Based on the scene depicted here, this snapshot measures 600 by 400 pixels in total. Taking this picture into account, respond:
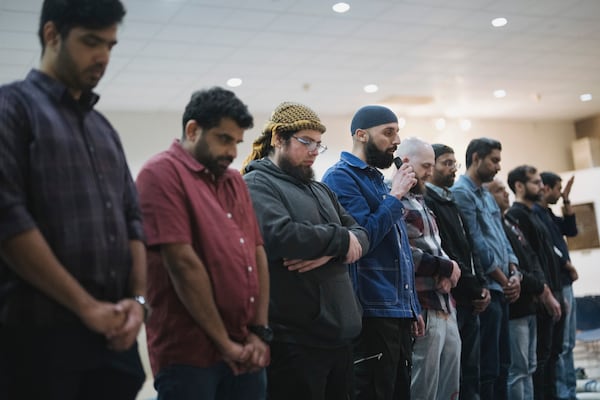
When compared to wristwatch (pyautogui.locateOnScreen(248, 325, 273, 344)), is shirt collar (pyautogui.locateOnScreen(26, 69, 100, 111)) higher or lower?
higher

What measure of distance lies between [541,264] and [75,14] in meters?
4.57

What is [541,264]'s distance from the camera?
5.39 meters

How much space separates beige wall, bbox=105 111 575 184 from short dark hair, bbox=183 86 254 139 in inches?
328

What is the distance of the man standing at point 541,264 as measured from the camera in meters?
5.23

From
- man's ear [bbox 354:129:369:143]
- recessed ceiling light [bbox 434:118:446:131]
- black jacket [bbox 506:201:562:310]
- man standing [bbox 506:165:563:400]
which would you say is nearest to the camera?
man's ear [bbox 354:129:369:143]

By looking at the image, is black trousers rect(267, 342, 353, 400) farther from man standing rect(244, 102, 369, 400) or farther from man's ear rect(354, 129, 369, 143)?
man's ear rect(354, 129, 369, 143)

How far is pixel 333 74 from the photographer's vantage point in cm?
966

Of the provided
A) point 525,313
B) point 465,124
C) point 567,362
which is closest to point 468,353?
point 525,313

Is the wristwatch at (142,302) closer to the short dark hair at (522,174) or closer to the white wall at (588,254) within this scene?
the short dark hair at (522,174)

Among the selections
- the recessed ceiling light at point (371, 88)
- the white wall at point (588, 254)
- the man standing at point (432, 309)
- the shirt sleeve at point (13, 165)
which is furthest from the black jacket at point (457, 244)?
the white wall at point (588, 254)

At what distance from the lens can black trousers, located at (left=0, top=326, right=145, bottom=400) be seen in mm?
1493

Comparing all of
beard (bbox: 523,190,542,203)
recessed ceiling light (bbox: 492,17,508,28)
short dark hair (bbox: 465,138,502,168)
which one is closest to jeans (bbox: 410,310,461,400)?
short dark hair (bbox: 465,138,502,168)

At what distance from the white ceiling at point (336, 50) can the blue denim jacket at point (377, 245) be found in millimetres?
4082

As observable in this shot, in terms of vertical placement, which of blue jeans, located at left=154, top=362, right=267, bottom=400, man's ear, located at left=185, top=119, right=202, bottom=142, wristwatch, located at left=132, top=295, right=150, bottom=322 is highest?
man's ear, located at left=185, top=119, right=202, bottom=142
